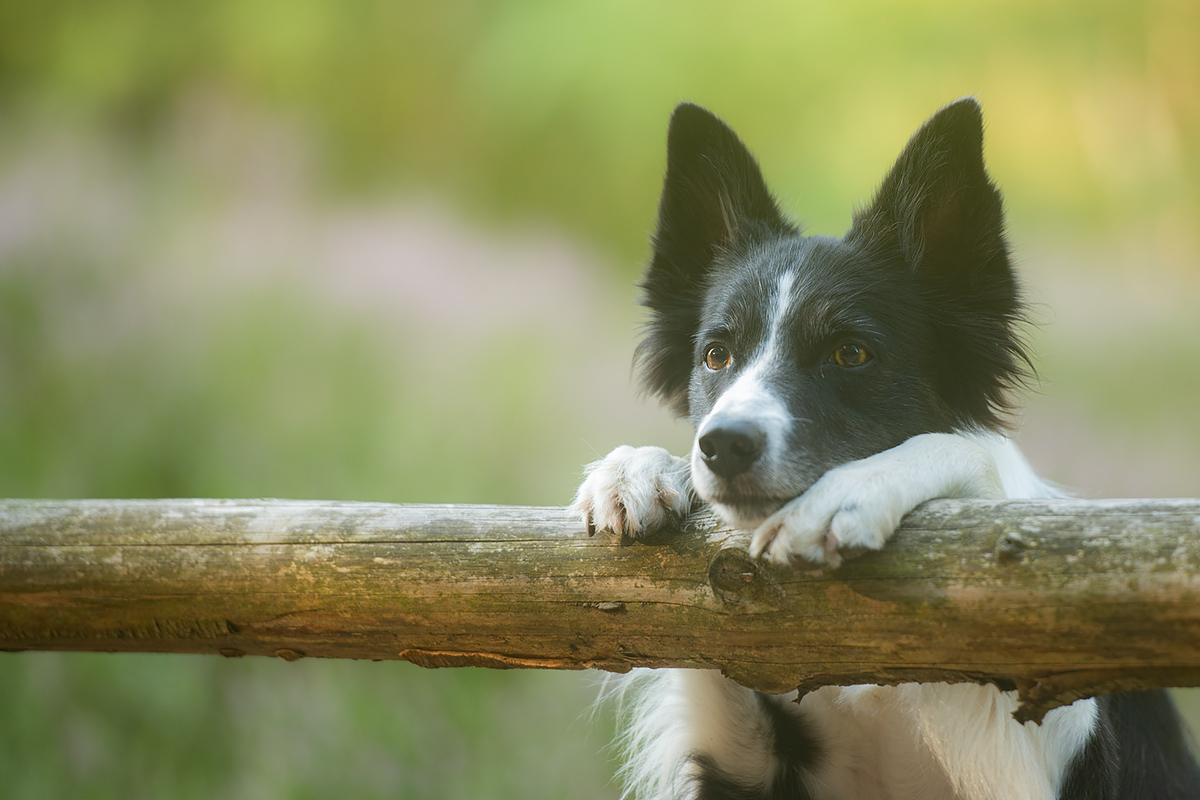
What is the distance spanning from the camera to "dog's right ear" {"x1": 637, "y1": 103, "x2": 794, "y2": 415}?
296 centimetres

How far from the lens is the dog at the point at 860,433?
2.08 m

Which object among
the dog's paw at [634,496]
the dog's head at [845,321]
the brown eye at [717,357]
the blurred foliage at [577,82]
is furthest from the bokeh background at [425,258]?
the dog's paw at [634,496]

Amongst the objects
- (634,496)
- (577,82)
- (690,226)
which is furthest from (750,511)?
(577,82)

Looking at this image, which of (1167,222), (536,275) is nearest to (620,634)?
(536,275)

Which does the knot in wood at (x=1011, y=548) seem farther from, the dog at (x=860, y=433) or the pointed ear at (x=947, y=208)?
the pointed ear at (x=947, y=208)

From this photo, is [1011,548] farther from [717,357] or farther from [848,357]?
[717,357]

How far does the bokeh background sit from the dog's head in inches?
82.4

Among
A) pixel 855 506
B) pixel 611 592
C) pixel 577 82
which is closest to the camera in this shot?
pixel 855 506

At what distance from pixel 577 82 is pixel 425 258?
157 centimetres

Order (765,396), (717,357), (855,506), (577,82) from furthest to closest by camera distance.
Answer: (577,82), (717,357), (765,396), (855,506)

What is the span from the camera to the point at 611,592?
6.51 ft

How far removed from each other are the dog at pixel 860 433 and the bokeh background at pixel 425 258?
2033 mm

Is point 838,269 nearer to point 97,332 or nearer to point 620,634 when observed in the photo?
point 620,634

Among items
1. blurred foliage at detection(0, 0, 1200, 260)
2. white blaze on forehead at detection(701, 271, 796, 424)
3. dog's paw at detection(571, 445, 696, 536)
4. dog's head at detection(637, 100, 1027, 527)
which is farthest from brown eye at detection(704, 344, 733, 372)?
blurred foliage at detection(0, 0, 1200, 260)
